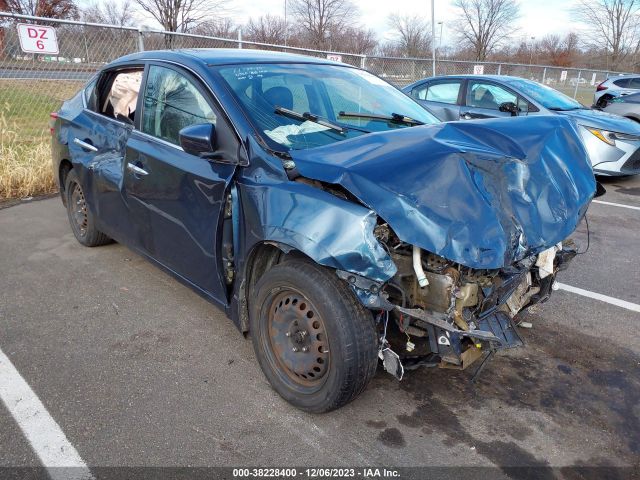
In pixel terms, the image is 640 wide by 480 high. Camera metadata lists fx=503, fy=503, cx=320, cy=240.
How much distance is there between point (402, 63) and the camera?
13.9 meters

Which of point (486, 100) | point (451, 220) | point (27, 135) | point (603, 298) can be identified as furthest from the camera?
point (486, 100)

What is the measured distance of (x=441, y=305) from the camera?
2303 mm

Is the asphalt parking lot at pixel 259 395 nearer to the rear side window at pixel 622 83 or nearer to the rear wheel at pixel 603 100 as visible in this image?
the rear wheel at pixel 603 100

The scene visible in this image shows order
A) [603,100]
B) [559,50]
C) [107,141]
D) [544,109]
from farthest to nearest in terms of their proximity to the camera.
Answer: [559,50] < [603,100] < [544,109] < [107,141]

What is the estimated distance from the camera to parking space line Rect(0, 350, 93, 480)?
2229mm

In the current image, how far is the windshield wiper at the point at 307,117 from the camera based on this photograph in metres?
2.98

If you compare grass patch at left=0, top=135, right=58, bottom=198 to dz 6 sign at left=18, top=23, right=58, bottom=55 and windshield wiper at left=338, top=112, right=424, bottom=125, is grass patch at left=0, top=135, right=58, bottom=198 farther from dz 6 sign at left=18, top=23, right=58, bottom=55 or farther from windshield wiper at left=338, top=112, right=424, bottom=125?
windshield wiper at left=338, top=112, right=424, bottom=125

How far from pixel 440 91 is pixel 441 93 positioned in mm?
43

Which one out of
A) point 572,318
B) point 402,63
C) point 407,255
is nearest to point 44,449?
point 407,255

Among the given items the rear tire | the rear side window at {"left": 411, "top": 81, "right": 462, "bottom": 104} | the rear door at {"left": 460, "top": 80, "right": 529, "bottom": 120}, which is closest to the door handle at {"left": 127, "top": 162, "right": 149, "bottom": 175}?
the rear tire

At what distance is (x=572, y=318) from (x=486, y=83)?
5198 mm

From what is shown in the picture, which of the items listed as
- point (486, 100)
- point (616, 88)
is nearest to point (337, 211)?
point (486, 100)

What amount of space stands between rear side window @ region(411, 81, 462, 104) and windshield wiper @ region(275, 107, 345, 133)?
18.9 ft

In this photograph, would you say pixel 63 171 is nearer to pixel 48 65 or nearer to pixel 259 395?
pixel 259 395
